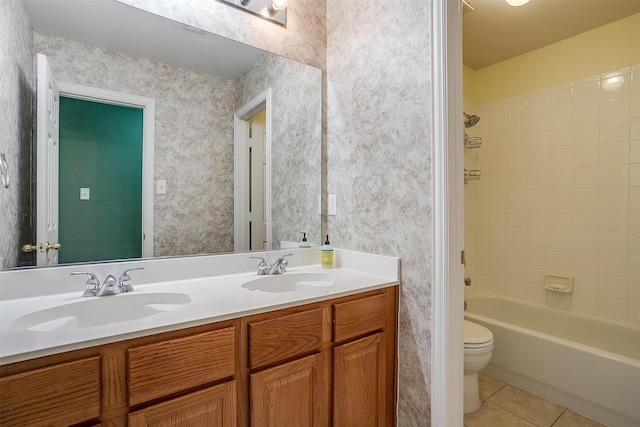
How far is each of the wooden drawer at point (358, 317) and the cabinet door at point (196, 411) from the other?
16.8 inches

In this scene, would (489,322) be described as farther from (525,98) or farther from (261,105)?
→ (261,105)

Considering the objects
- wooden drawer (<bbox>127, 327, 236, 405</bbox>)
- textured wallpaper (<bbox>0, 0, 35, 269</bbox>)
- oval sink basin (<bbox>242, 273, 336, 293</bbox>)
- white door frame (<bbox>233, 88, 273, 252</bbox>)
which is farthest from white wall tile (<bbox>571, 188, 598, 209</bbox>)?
textured wallpaper (<bbox>0, 0, 35, 269</bbox>)

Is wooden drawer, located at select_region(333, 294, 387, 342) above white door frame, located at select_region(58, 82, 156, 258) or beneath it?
beneath

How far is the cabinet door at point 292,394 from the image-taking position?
99cm

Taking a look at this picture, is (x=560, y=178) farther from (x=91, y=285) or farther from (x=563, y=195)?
(x=91, y=285)

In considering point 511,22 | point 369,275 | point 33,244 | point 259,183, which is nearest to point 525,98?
point 511,22

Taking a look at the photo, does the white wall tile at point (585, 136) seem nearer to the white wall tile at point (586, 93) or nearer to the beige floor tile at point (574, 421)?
the white wall tile at point (586, 93)

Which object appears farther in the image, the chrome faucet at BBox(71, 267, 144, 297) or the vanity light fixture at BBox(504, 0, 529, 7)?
the vanity light fixture at BBox(504, 0, 529, 7)

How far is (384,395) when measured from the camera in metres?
1.34

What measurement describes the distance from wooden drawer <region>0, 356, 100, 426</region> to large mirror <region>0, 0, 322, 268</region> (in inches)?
23.6

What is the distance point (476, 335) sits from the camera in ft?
6.15

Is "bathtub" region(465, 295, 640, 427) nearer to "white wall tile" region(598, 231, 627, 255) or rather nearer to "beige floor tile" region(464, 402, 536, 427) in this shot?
"beige floor tile" region(464, 402, 536, 427)

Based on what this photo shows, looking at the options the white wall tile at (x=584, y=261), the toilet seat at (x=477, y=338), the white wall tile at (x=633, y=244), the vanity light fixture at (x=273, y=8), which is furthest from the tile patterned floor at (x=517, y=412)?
the vanity light fixture at (x=273, y=8)

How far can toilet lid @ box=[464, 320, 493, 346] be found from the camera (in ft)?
5.90
